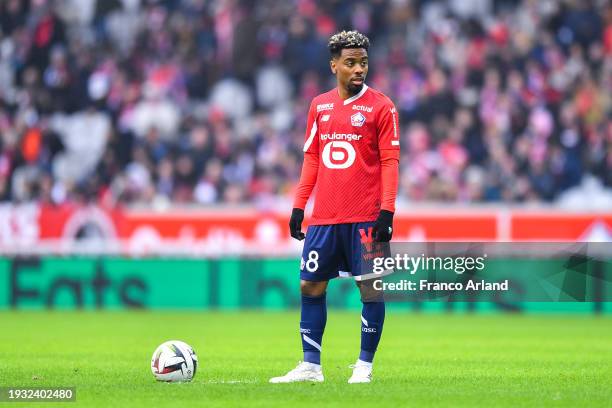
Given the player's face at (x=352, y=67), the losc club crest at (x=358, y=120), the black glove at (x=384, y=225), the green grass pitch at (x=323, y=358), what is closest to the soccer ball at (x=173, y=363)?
the green grass pitch at (x=323, y=358)

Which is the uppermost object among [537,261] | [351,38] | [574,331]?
[351,38]

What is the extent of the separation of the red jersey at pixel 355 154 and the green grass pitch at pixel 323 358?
1.18m

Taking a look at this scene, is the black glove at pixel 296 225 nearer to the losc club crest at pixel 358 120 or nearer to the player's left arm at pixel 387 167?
the player's left arm at pixel 387 167

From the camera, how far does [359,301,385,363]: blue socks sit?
29.7 feet

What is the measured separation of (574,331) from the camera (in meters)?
16.0

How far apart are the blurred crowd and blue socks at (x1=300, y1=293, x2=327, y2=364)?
11.9 m

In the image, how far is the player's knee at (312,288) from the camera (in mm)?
9164

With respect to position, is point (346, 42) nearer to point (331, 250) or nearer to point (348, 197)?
point (348, 197)

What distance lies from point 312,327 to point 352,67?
1805 mm

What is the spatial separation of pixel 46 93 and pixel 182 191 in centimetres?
429

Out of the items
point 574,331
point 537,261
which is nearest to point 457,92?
point 574,331

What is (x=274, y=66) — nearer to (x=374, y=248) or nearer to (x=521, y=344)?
(x=521, y=344)

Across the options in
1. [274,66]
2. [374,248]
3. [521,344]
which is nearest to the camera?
[374,248]

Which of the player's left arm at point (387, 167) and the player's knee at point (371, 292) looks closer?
the player's left arm at point (387, 167)
